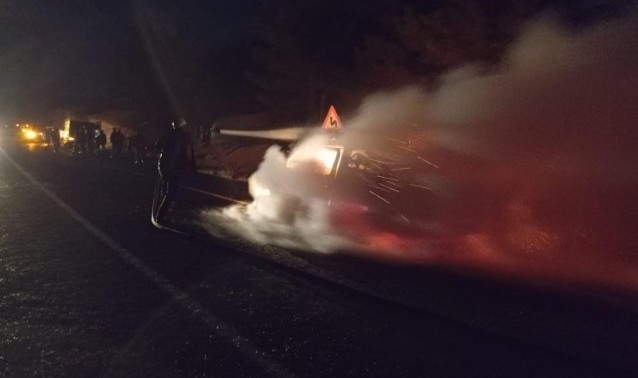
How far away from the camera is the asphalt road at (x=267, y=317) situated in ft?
12.7

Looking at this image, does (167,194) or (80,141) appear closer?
(167,194)

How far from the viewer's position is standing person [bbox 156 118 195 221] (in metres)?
Result: 8.85

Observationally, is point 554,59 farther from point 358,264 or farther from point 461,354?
point 461,354

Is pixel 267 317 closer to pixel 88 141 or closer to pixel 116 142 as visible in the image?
pixel 116 142

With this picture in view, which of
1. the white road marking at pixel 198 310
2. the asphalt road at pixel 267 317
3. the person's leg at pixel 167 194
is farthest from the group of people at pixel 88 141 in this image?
the asphalt road at pixel 267 317

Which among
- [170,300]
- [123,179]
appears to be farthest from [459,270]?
[123,179]

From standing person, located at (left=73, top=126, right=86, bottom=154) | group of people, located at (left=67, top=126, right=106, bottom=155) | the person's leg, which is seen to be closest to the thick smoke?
the person's leg

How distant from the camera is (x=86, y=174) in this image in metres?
17.0

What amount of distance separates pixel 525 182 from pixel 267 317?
561 cm

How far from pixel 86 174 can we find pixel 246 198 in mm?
6876

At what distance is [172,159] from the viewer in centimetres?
890

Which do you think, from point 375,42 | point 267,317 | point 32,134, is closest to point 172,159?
point 267,317

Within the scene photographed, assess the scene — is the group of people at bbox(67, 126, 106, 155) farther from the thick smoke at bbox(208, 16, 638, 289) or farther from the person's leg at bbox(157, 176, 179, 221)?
the person's leg at bbox(157, 176, 179, 221)

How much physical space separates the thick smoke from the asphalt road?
1.32 metres
